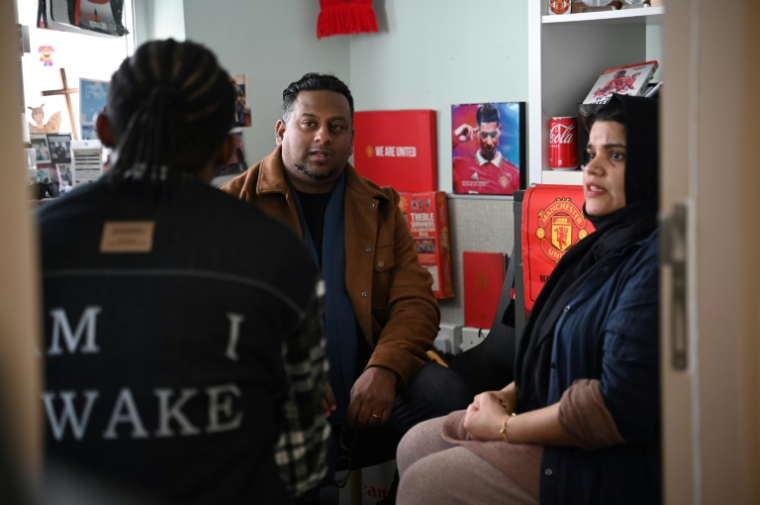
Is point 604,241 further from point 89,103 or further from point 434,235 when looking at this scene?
point 89,103

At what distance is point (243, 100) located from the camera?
320 centimetres

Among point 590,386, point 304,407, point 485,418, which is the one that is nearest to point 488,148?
point 485,418

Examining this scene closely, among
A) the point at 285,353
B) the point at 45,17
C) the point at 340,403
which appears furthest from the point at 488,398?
the point at 45,17

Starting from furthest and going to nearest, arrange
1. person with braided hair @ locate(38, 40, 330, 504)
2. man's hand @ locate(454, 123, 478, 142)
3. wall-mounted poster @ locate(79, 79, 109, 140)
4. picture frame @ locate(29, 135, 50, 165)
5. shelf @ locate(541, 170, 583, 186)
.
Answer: man's hand @ locate(454, 123, 478, 142), wall-mounted poster @ locate(79, 79, 109, 140), picture frame @ locate(29, 135, 50, 165), shelf @ locate(541, 170, 583, 186), person with braided hair @ locate(38, 40, 330, 504)

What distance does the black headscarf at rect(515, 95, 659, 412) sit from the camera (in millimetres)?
1740

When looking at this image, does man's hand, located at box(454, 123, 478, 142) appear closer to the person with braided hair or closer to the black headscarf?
the black headscarf

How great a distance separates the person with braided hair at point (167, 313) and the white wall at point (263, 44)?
6.35ft

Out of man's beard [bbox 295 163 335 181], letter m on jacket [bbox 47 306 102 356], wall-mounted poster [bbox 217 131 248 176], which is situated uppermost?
wall-mounted poster [bbox 217 131 248 176]

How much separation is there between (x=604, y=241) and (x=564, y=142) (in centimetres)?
82

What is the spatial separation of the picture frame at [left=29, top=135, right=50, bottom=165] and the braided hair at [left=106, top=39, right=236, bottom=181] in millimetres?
1695

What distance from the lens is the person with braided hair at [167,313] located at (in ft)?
3.53

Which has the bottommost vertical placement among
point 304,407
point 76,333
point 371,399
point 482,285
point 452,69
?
point 371,399

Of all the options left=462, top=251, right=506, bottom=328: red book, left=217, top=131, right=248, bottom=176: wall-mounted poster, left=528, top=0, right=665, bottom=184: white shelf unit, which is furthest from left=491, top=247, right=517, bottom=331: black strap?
left=217, top=131, right=248, bottom=176: wall-mounted poster

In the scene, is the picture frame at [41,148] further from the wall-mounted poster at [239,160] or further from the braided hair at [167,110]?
the braided hair at [167,110]
